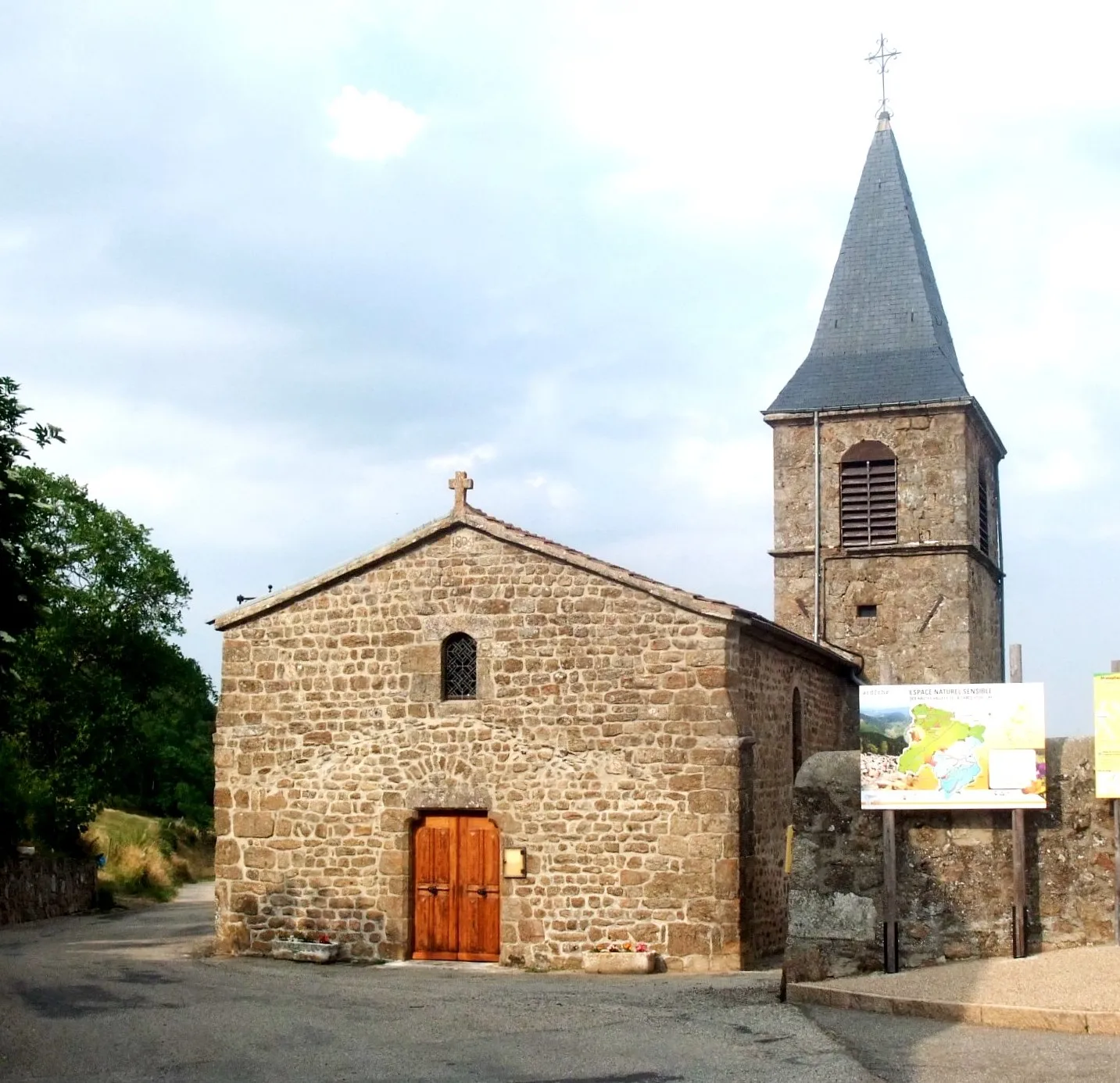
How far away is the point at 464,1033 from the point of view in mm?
10641

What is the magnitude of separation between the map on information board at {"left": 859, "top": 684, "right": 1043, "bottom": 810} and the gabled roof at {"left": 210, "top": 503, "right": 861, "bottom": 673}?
3.45 metres

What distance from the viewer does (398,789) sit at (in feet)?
54.2

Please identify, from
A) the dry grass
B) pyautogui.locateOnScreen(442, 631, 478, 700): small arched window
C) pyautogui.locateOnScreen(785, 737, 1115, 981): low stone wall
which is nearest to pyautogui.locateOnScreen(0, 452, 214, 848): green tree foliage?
the dry grass

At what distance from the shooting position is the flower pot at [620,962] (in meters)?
15.0

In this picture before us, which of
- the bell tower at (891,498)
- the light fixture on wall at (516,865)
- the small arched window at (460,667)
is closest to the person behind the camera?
the light fixture on wall at (516,865)

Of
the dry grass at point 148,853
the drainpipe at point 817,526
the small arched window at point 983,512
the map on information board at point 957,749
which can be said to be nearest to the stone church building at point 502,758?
the map on information board at point 957,749

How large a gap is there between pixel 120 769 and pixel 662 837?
19287 mm

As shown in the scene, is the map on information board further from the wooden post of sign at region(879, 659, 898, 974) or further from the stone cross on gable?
the stone cross on gable

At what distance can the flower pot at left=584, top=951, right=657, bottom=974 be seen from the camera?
49.2 ft

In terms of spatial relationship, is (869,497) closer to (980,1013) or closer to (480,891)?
(480,891)

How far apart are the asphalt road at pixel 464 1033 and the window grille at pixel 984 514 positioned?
12879mm

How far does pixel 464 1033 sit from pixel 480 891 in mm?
5605

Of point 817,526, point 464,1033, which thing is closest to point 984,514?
point 817,526

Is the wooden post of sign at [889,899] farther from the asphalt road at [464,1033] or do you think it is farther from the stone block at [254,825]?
the stone block at [254,825]
